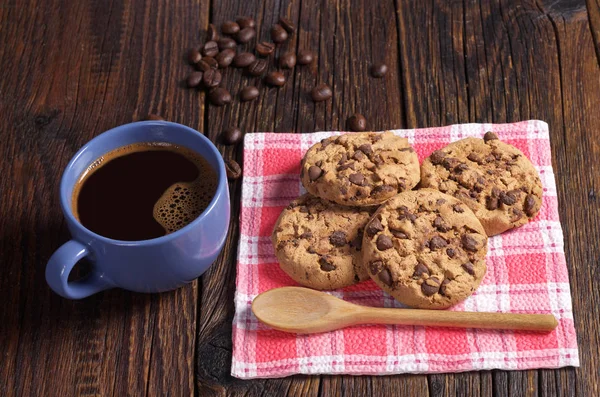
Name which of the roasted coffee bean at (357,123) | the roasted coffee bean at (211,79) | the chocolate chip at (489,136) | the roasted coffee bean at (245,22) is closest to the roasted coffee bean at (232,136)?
the roasted coffee bean at (211,79)

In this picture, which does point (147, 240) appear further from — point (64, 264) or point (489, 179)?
point (489, 179)

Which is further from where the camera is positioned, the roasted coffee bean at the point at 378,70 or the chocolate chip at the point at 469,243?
the roasted coffee bean at the point at 378,70

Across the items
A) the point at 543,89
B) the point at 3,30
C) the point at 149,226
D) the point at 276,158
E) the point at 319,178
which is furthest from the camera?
the point at 3,30

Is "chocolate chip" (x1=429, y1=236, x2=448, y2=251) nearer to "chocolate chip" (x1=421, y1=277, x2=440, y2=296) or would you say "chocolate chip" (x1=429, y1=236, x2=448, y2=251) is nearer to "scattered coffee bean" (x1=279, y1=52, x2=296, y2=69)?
"chocolate chip" (x1=421, y1=277, x2=440, y2=296)

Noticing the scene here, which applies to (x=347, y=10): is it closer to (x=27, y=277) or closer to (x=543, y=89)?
(x=543, y=89)

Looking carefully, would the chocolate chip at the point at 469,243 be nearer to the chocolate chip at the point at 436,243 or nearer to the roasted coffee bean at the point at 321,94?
the chocolate chip at the point at 436,243

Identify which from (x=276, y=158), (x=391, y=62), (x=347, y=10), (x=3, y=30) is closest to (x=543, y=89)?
(x=391, y=62)
